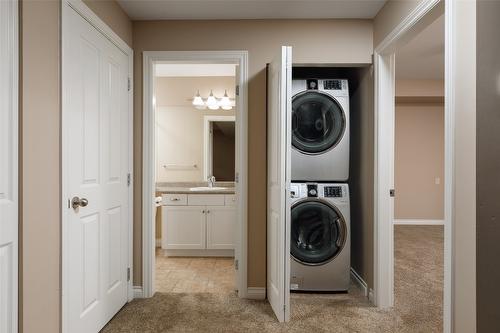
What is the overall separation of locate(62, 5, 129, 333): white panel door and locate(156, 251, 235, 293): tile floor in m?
0.60

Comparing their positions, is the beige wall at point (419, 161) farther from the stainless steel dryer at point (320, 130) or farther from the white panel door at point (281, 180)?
the white panel door at point (281, 180)

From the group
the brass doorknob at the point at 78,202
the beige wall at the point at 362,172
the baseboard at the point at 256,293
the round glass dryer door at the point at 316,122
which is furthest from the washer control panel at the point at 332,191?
the brass doorknob at the point at 78,202

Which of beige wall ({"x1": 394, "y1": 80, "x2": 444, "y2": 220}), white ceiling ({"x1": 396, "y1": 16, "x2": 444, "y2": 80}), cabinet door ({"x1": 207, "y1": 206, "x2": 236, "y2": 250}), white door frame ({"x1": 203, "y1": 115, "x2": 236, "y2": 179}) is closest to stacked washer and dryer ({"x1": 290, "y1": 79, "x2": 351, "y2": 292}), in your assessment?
white ceiling ({"x1": 396, "y1": 16, "x2": 444, "y2": 80})

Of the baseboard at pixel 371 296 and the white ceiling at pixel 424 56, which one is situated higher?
the white ceiling at pixel 424 56

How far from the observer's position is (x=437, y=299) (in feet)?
9.59

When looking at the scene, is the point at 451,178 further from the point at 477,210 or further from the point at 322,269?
the point at 322,269

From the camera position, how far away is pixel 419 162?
6484mm

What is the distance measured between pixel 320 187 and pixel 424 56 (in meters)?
2.67

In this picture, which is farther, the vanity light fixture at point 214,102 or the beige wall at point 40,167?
the vanity light fixture at point 214,102

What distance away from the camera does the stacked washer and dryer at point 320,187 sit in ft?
10.0

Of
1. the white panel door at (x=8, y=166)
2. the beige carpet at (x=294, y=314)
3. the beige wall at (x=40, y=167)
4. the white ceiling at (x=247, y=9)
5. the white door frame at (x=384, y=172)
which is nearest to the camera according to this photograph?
the white panel door at (x=8, y=166)

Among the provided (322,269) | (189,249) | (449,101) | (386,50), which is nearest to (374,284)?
(322,269)

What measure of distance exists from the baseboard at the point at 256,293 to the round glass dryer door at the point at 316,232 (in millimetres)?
411

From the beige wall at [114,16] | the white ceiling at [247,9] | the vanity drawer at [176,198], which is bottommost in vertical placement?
the vanity drawer at [176,198]
